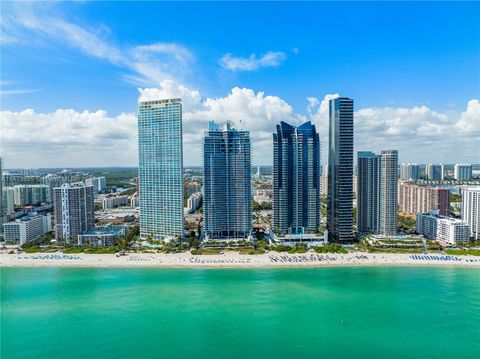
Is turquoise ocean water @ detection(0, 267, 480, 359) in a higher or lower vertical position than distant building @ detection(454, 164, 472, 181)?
lower

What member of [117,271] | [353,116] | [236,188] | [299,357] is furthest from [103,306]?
[353,116]

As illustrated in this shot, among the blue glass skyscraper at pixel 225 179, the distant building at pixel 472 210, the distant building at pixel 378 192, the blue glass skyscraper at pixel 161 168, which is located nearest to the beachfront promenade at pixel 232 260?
the blue glass skyscraper at pixel 161 168

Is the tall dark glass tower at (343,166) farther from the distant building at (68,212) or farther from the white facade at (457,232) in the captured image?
the distant building at (68,212)

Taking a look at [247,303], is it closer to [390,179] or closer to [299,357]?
[299,357]

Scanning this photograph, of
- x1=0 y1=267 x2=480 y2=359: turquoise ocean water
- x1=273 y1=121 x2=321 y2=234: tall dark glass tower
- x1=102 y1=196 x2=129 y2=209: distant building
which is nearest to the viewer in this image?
x1=0 y1=267 x2=480 y2=359: turquoise ocean water

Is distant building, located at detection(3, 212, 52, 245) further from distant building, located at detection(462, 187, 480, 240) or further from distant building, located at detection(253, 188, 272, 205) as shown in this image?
distant building, located at detection(462, 187, 480, 240)

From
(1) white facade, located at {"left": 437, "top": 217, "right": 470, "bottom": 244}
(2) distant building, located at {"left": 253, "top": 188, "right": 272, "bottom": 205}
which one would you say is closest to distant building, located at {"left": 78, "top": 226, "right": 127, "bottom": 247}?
(1) white facade, located at {"left": 437, "top": 217, "right": 470, "bottom": 244}

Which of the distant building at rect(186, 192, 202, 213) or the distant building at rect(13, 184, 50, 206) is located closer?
the distant building at rect(13, 184, 50, 206)

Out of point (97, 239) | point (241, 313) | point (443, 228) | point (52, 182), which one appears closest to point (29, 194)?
point (52, 182)
